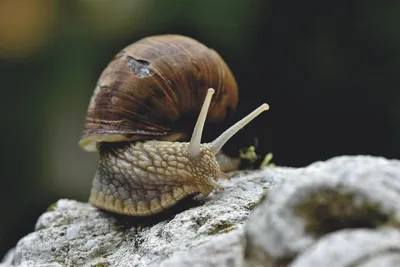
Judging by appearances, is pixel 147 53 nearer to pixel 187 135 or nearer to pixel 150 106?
pixel 150 106

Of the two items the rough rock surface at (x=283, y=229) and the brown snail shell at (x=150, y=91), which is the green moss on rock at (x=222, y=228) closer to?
the rough rock surface at (x=283, y=229)

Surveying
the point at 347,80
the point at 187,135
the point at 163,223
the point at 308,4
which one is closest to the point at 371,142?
the point at 347,80

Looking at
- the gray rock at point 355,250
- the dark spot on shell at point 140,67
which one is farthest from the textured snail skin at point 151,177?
the gray rock at point 355,250

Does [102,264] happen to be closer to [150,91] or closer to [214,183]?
[214,183]

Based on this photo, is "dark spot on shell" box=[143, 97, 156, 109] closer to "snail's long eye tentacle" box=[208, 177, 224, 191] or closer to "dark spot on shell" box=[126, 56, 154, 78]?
"dark spot on shell" box=[126, 56, 154, 78]

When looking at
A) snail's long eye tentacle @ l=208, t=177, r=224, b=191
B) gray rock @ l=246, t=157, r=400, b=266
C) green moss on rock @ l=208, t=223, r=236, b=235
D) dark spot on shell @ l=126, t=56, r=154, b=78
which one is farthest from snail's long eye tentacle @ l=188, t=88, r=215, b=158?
gray rock @ l=246, t=157, r=400, b=266

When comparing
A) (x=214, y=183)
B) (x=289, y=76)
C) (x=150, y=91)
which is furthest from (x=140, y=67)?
(x=289, y=76)
